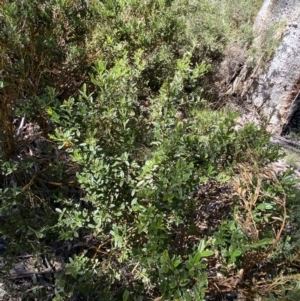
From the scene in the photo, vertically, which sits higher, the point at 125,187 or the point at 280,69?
the point at 280,69

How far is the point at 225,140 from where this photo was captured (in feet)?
6.41

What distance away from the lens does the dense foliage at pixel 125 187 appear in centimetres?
178

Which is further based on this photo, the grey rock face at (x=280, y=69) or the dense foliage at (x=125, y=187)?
the grey rock face at (x=280, y=69)

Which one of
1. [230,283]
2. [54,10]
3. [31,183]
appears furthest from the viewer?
[54,10]

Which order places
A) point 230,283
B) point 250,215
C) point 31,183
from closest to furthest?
point 250,215, point 230,283, point 31,183

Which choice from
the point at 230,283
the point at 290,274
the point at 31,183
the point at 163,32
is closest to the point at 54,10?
the point at 163,32

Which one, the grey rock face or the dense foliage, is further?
the grey rock face

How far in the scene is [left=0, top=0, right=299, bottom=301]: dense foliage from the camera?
1782 mm

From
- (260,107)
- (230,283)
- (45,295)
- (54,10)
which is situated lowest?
(45,295)

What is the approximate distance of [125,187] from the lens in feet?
6.40

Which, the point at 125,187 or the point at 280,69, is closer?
the point at 125,187

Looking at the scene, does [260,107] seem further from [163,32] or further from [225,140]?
[225,140]

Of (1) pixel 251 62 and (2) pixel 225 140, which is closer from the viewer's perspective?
(2) pixel 225 140

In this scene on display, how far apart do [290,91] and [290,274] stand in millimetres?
2331
